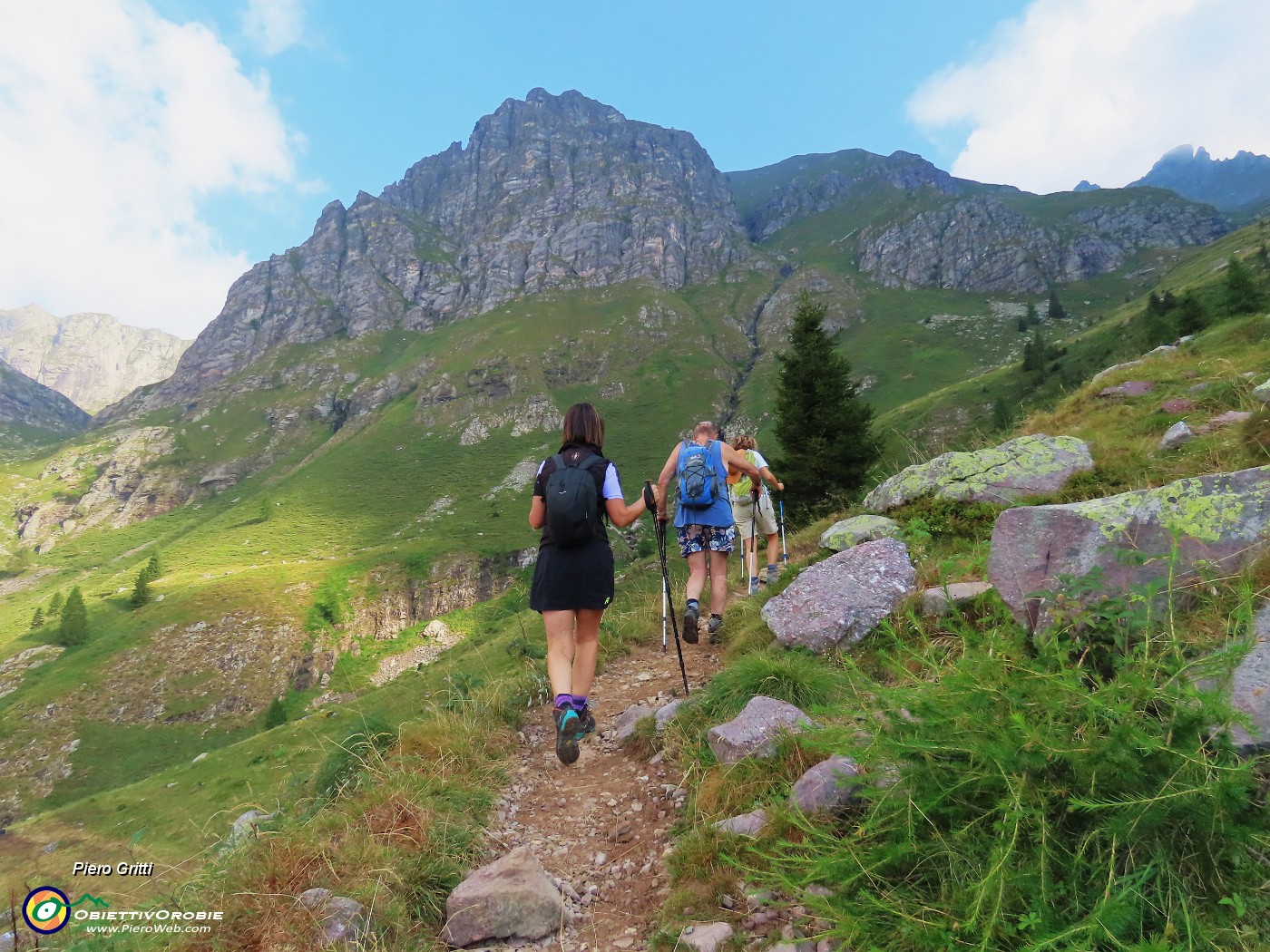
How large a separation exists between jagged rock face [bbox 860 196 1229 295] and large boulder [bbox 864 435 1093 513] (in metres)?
188

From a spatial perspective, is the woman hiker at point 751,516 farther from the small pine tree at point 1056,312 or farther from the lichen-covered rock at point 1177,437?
the small pine tree at point 1056,312


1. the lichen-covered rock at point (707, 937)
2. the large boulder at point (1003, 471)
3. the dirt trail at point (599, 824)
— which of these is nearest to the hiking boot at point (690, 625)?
the dirt trail at point (599, 824)

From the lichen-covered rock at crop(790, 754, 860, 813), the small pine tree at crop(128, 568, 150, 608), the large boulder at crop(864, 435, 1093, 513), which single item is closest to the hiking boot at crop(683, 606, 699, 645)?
the large boulder at crop(864, 435, 1093, 513)

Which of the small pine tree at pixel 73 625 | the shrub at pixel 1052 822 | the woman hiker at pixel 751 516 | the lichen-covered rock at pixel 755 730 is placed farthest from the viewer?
the small pine tree at pixel 73 625

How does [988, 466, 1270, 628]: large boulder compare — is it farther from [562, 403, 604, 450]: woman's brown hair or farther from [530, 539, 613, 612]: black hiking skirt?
[562, 403, 604, 450]: woman's brown hair

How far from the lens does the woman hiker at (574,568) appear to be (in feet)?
17.8

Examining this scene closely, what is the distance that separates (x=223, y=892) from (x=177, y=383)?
253213 mm

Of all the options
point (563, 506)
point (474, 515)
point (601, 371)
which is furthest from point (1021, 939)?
point (601, 371)

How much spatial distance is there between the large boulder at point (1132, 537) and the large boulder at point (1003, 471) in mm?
4177

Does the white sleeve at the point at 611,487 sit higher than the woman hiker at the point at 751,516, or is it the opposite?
the white sleeve at the point at 611,487

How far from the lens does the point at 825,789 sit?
3328 millimetres

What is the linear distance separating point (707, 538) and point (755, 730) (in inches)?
163

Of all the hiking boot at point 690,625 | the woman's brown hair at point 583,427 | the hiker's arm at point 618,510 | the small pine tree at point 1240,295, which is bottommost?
the hiking boot at point 690,625

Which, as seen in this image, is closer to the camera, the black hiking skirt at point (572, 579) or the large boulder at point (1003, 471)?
the black hiking skirt at point (572, 579)
